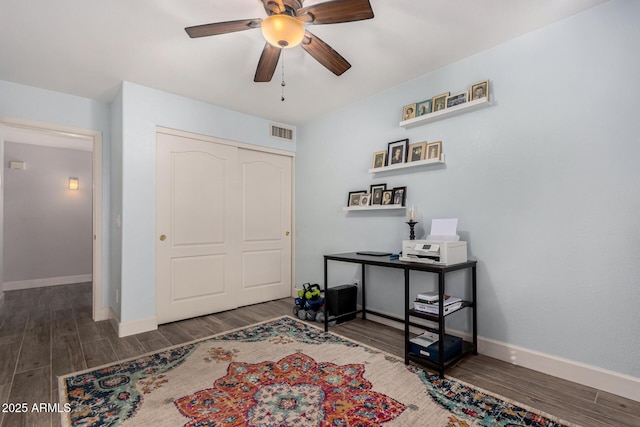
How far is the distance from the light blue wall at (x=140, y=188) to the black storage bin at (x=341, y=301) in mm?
1848

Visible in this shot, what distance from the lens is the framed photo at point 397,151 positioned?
10.3 ft

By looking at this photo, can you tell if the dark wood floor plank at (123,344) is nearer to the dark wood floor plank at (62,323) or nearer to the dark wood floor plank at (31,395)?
the dark wood floor plank at (62,323)

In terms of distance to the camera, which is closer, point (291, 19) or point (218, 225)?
point (291, 19)

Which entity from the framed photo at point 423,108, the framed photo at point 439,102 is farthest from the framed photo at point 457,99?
the framed photo at point 423,108

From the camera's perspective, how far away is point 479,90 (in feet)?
8.53

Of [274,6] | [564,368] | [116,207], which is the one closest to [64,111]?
[116,207]

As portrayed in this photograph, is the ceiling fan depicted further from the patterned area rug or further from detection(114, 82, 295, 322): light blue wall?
the patterned area rug

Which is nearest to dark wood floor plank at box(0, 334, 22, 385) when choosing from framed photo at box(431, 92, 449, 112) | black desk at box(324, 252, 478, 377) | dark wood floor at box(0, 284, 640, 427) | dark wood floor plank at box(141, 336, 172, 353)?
dark wood floor at box(0, 284, 640, 427)

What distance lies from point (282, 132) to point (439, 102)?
226cm

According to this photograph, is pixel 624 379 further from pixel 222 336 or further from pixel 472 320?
pixel 222 336

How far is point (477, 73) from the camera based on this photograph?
266cm

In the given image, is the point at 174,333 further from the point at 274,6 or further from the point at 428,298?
the point at 274,6

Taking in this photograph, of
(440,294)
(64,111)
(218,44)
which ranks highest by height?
(218,44)

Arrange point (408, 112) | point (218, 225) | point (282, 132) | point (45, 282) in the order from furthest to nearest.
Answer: point (45, 282) < point (282, 132) < point (218, 225) < point (408, 112)
